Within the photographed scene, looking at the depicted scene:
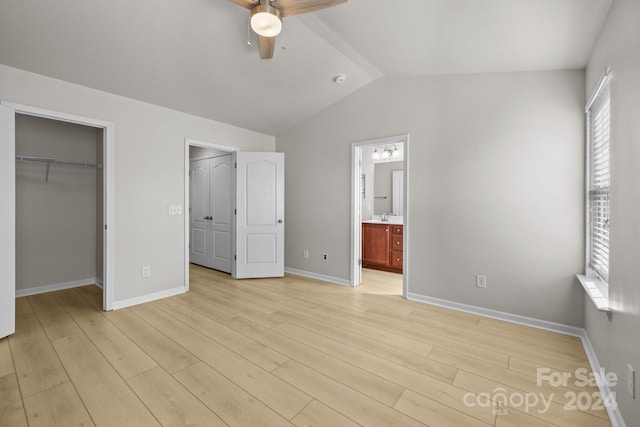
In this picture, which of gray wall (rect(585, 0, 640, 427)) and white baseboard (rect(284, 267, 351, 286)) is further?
white baseboard (rect(284, 267, 351, 286))

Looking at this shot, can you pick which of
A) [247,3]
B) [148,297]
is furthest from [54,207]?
[247,3]

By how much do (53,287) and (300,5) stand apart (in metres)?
4.67

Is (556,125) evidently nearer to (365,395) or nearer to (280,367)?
(365,395)

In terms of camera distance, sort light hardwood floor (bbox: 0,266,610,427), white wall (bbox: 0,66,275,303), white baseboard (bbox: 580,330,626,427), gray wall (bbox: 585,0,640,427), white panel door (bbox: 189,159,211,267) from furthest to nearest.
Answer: white panel door (bbox: 189,159,211,267) < white wall (bbox: 0,66,275,303) < light hardwood floor (bbox: 0,266,610,427) < white baseboard (bbox: 580,330,626,427) < gray wall (bbox: 585,0,640,427)

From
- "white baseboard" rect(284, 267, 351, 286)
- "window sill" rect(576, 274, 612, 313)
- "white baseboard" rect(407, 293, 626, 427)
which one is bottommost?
"white baseboard" rect(407, 293, 626, 427)

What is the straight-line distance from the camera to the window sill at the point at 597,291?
176 centimetres

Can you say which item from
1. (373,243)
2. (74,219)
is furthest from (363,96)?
(74,219)

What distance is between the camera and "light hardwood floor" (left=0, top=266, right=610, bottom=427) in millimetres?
1610

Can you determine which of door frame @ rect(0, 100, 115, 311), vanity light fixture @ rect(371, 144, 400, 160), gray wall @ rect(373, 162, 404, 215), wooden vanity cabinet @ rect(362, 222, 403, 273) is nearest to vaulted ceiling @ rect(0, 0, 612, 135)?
door frame @ rect(0, 100, 115, 311)

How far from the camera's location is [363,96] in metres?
3.86

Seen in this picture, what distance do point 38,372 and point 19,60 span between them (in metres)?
2.56

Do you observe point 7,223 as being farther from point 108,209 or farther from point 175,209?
point 175,209

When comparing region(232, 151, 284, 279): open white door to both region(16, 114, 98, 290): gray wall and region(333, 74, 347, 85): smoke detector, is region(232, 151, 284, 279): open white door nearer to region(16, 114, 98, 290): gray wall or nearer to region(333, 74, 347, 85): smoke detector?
region(333, 74, 347, 85): smoke detector

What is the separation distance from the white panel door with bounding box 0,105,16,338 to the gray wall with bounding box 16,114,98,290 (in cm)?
149
